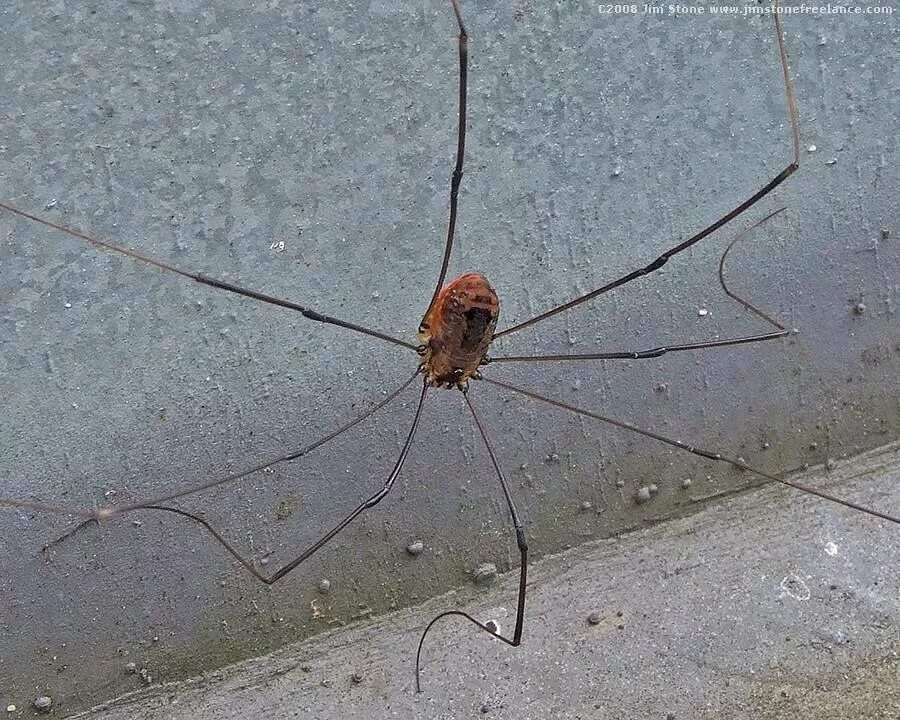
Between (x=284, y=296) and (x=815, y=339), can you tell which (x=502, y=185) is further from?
(x=815, y=339)

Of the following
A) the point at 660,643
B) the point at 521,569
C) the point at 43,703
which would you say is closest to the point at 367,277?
the point at 521,569

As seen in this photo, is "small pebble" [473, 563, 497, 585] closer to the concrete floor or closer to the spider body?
the concrete floor

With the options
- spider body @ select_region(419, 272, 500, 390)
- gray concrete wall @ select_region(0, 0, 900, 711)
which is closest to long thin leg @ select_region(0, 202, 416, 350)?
spider body @ select_region(419, 272, 500, 390)

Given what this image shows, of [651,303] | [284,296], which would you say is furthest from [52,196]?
[651,303]

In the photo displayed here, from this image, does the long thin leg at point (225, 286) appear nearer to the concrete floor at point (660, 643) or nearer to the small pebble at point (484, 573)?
the small pebble at point (484, 573)

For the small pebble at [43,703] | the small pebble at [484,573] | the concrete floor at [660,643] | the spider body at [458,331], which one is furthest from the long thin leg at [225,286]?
the small pebble at [43,703]

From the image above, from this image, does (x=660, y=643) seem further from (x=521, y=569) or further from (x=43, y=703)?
(x=43, y=703)
